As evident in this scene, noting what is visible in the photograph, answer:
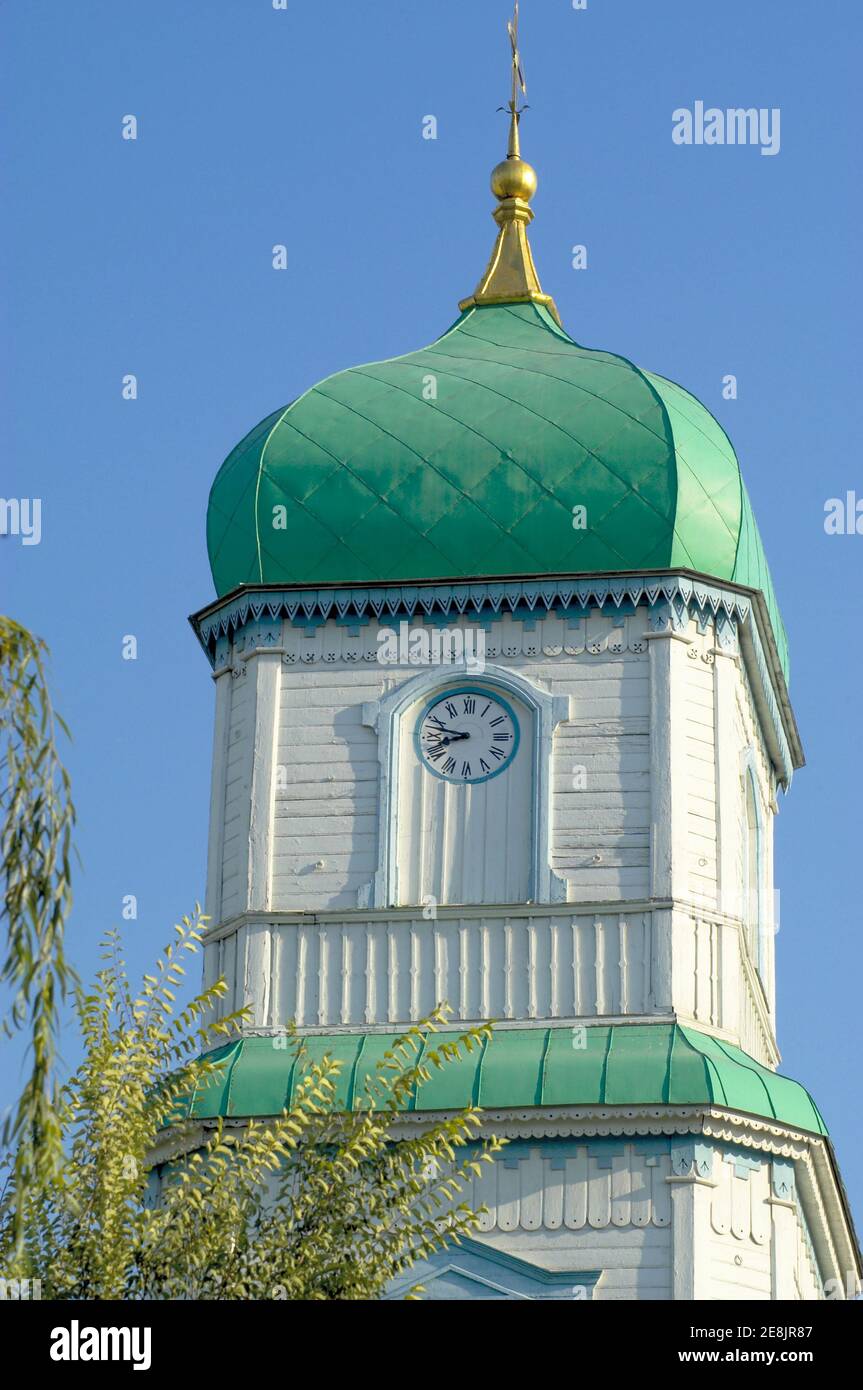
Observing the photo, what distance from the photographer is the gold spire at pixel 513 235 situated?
26.9 meters

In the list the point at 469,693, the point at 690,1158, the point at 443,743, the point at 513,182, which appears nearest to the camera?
the point at 690,1158

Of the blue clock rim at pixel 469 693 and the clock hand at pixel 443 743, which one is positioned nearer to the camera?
the blue clock rim at pixel 469 693

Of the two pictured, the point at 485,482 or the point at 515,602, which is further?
the point at 485,482

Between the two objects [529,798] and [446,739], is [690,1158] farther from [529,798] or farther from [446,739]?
[446,739]

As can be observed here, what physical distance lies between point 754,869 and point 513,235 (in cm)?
611

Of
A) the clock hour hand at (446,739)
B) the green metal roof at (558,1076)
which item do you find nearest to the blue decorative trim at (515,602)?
the clock hour hand at (446,739)

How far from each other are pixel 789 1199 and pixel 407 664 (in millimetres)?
5012

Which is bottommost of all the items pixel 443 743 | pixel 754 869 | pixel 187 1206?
pixel 187 1206

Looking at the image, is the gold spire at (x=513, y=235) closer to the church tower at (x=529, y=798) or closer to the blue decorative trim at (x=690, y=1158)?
the church tower at (x=529, y=798)

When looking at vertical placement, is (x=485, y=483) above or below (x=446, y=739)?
above

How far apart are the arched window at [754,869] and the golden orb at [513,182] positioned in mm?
5971

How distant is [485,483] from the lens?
24438 mm

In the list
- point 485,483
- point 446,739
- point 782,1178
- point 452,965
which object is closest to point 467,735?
point 446,739
